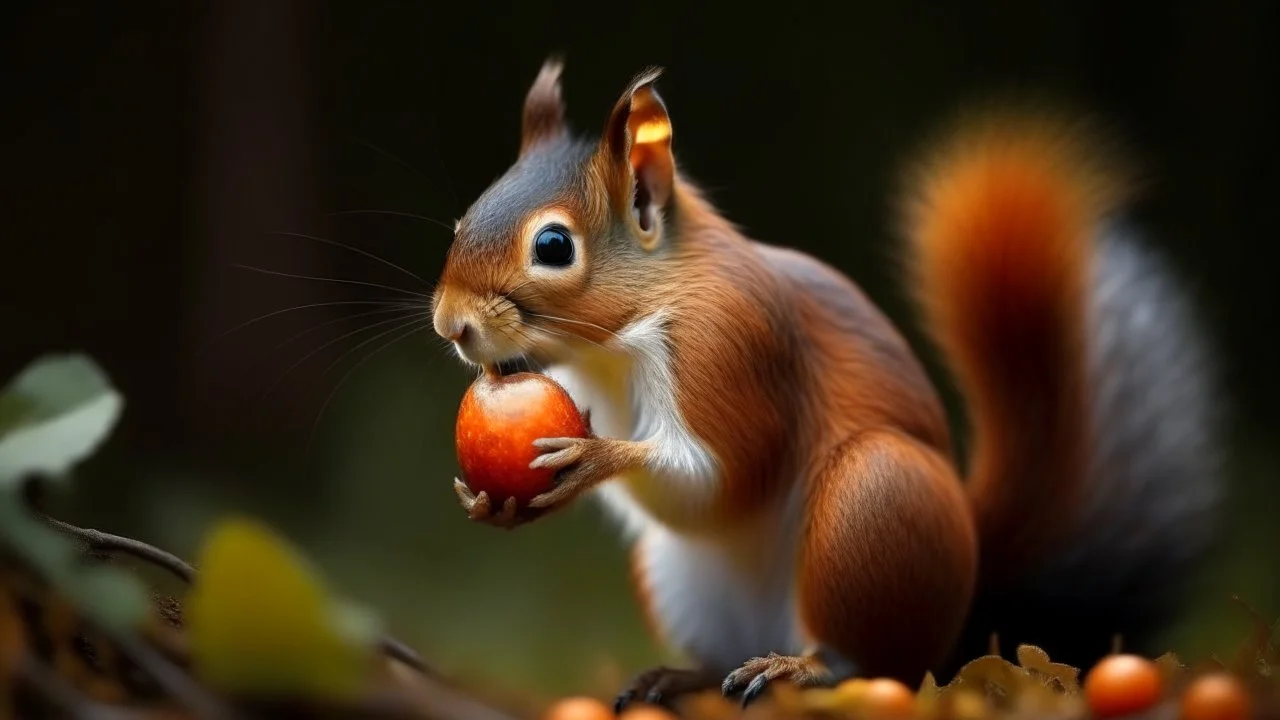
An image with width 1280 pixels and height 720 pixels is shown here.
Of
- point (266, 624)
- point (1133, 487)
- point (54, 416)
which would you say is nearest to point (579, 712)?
point (266, 624)

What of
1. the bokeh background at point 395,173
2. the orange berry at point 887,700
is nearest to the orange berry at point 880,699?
the orange berry at point 887,700

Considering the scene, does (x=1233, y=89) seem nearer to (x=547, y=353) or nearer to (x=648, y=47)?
(x=648, y=47)

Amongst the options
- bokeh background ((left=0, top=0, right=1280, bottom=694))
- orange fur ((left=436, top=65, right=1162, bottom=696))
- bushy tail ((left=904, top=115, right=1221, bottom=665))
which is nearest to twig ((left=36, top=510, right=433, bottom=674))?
orange fur ((left=436, top=65, right=1162, bottom=696))

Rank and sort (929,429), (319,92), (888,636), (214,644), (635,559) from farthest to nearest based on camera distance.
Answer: (319,92)
(635,559)
(929,429)
(888,636)
(214,644)

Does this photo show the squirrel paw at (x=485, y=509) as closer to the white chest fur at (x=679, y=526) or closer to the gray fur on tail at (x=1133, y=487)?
the white chest fur at (x=679, y=526)

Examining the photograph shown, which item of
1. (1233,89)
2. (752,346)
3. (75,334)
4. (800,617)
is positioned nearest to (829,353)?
(752,346)

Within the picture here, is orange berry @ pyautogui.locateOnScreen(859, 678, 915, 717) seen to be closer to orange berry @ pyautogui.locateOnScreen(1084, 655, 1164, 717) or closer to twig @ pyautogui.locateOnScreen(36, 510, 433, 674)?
orange berry @ pyautogui.locateOnScreen(1084, 655, 1164, 717)
